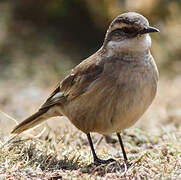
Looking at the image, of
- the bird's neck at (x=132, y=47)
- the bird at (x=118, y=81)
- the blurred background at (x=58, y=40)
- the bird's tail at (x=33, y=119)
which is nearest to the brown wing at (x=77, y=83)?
the bird at (x=118, y=81)

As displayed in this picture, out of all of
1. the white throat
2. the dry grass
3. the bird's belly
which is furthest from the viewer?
the white throat

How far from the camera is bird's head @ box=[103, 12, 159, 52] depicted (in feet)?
16.8

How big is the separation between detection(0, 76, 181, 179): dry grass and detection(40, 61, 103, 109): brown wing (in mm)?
483

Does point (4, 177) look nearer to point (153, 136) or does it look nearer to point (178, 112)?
point (153, 136)

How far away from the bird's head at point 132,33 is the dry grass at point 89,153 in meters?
1.16

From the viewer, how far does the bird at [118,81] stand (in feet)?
16.6

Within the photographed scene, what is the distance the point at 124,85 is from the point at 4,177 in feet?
5.02

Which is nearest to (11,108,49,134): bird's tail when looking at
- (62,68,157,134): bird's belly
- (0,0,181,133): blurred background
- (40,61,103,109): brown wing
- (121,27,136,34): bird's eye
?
(40,61,103,109): brown wing

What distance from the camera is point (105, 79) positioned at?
512 cm

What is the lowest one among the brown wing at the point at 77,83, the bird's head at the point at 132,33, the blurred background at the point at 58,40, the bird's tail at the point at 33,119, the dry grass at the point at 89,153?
the dry grass at the point at 89,153

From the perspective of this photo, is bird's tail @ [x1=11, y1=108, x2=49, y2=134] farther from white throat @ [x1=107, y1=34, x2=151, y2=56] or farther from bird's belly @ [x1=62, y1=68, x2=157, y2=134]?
white throat @ [x1=107, y1=34, x2=151, y2=56]

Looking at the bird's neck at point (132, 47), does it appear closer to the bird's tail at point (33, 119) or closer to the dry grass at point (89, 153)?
the dry grass at point (89, 153)

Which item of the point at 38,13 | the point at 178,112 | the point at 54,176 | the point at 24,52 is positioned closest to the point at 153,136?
the point at 178,112

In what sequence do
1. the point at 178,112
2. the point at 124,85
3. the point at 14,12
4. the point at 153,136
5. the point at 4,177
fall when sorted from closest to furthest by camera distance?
the point at 4,177 < the point at 124,85 < the point at 153,136 < the point at 178,112 < the point at 14,12
